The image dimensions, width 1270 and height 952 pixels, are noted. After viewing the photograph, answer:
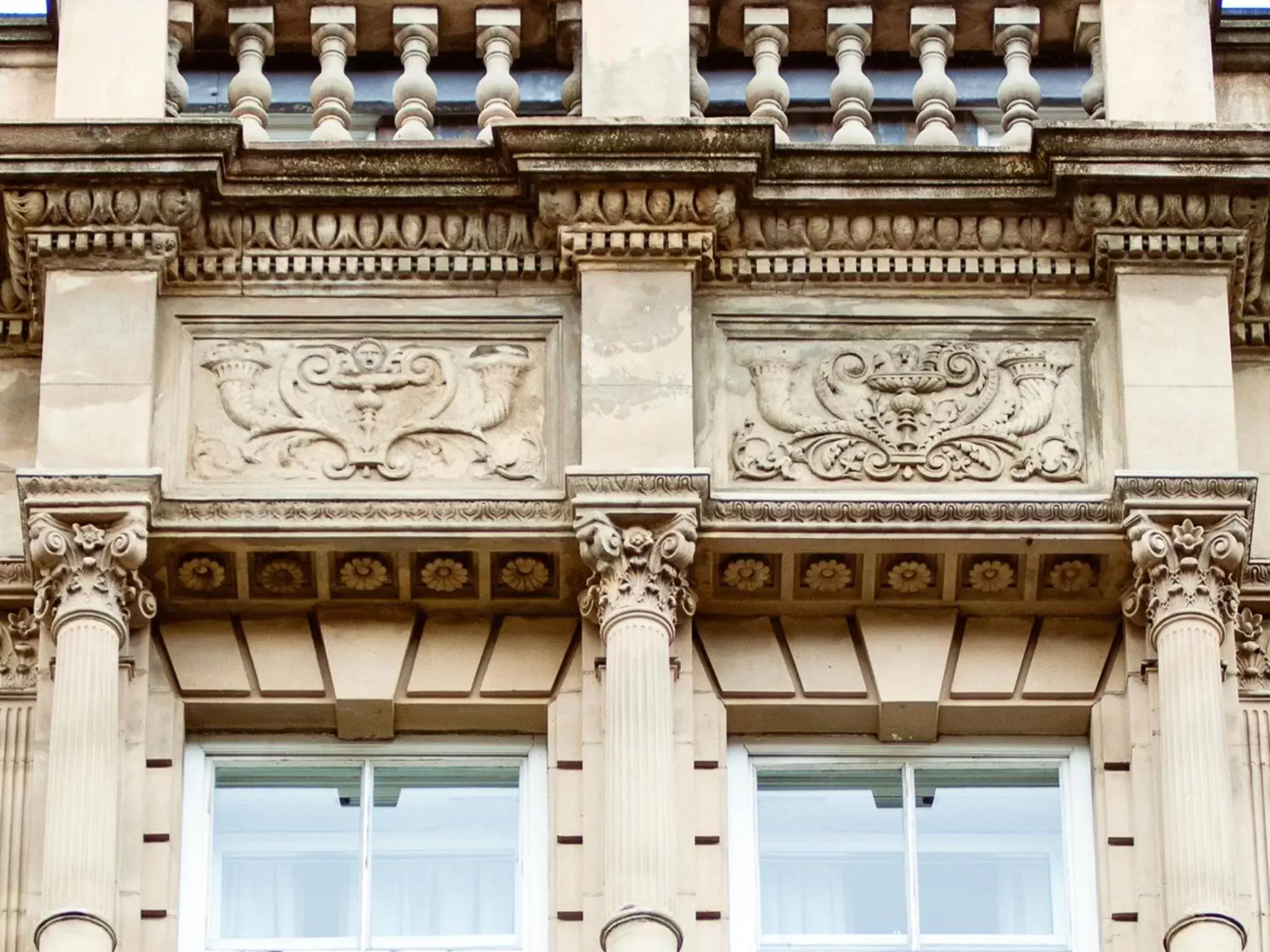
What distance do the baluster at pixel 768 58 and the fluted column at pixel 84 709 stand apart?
14.6 feet

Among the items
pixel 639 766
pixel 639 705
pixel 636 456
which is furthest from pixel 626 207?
pixel 639 766

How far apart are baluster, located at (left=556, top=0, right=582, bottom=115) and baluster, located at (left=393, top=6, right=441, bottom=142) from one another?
717 millimetres

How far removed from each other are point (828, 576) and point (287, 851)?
3215 millimetres

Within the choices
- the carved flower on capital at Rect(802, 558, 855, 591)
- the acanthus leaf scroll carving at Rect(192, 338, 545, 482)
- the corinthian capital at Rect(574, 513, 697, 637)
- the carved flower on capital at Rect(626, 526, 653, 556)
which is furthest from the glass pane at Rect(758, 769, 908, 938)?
the acanthus leaf scroll carving at Rect(192, 338, 545, 482)

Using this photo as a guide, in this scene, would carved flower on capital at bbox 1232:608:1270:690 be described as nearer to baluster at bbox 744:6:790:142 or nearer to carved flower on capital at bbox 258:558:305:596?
baluster at bbox 744:6:790:142

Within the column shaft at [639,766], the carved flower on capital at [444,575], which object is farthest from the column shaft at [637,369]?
the column shaft at [639,766]

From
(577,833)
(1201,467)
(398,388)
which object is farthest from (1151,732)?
(398,388)

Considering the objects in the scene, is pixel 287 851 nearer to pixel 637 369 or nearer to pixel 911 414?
pixel 637 369

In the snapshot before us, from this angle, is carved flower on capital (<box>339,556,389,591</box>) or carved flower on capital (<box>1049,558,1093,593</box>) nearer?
carved flower on capital (<box>339,556,389,591</box>)

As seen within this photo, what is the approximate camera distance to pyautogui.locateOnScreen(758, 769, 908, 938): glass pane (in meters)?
22.2

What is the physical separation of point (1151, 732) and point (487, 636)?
3.55 meters

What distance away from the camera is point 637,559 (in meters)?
22.1

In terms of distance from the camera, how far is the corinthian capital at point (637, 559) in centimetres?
2203

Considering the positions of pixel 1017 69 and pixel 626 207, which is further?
pixel 1017 69
